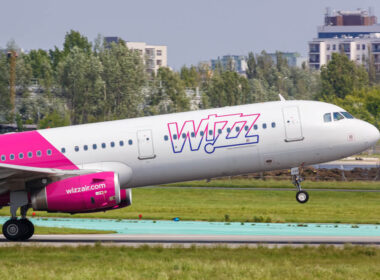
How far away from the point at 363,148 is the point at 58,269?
48.5 feet

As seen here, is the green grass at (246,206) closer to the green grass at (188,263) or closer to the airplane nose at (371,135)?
the airplane nose at (371,135)

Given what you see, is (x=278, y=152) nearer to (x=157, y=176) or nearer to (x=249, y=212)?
Answer: (x=157, y=176)

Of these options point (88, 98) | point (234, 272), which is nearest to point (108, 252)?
point (234, 272)

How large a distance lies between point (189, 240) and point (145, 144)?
5.18 metres

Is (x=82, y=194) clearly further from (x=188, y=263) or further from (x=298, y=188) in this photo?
(x=298, y=188)

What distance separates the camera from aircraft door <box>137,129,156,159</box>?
36.6 m

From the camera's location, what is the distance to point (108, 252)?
1298 inches

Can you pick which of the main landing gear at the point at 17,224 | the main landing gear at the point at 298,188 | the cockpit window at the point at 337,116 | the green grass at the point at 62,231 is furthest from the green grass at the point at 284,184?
the main landing gear at the point at 17,224

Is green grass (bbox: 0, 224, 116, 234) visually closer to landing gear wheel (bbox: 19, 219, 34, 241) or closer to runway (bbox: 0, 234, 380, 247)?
runway (bbox: 0, 234, 380, 247)

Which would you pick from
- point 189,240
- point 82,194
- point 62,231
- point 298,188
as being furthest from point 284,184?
point 82,194

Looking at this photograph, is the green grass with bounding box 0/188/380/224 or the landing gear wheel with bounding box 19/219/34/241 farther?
the green grass with bounding box 0/188/380/224

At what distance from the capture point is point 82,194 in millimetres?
35406

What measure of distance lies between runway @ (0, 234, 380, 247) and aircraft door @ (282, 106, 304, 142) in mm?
4634

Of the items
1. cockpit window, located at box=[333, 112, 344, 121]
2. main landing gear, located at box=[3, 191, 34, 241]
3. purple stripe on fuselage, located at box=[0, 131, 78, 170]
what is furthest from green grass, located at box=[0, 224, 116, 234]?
cockpit window, located at box=[333, 112, 344, 121]
